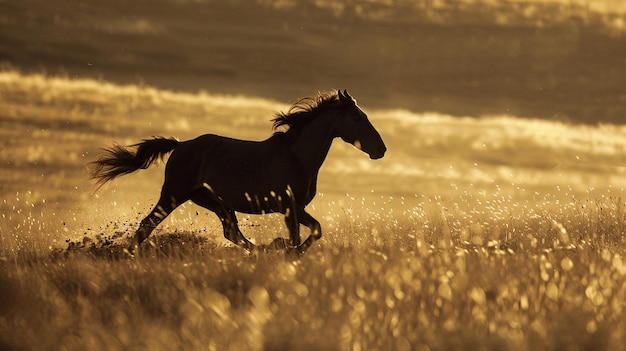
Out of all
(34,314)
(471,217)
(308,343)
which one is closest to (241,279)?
(34,314)

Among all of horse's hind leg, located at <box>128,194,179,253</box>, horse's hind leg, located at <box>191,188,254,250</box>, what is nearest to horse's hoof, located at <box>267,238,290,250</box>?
horse's hind leg, located at <box>191,188,254,250</box>

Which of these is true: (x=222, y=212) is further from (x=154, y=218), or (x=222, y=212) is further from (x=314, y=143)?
(x=314, y=143)

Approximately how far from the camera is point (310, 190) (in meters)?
11.6

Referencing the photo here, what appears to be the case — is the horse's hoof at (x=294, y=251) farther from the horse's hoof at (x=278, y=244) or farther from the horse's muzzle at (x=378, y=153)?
the horse's muzzle at (x=378, y=153)

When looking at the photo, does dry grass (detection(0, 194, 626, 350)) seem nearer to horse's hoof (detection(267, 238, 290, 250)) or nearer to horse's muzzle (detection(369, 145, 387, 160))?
horse's hoof (detection(267, 238, 290, 250))

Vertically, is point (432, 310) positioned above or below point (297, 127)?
below

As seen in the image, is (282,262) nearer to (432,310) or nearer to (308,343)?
(432,310)

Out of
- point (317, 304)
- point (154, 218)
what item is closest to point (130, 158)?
point (154, 218)

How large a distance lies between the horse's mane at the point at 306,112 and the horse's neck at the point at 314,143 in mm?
95

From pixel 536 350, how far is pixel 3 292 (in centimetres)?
427

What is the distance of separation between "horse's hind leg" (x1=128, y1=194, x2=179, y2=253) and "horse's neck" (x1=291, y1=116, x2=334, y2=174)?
6.27 feet

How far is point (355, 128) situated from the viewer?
11.7 m

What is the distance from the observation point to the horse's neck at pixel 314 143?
11.5 m

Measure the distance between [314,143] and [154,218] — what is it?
2.40 meters
